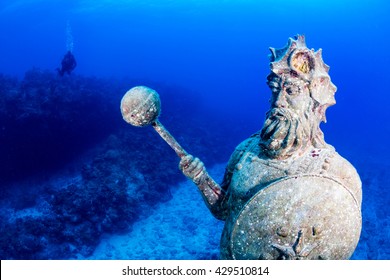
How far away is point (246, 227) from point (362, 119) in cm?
7322

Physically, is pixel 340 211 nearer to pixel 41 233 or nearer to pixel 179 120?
pixel 41 233

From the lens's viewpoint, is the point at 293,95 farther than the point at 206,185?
No

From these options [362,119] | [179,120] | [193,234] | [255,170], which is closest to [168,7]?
[362,119]

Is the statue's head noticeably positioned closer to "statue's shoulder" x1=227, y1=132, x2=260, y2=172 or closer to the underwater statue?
the underwater statue

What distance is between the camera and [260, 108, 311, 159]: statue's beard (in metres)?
Answer: 2.85

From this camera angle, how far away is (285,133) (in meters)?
2.86

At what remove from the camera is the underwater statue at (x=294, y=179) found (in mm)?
2822

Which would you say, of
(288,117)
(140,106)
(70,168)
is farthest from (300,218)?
(70,168)

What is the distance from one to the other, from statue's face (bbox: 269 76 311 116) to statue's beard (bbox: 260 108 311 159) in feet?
0.17

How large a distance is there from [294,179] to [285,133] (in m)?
0.40

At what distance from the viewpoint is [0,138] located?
54.9 feet

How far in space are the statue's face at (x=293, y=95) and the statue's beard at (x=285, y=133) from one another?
52 millimetres

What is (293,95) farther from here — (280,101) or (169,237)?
(169,237)
